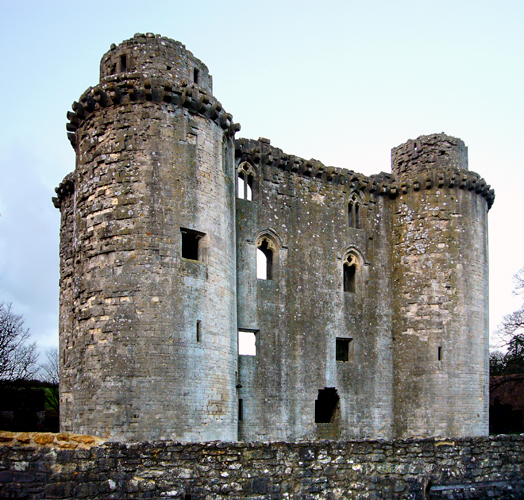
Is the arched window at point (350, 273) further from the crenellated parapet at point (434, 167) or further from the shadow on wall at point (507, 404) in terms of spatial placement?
the shadow on wall at point (507, 404)

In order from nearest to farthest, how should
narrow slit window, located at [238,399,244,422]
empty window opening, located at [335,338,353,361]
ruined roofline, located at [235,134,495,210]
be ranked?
narrow slit window, located at [238,399,244,422] < ruined roofline, located at [235,134,495,210] < empty window opening, located at [335,338,353,361]

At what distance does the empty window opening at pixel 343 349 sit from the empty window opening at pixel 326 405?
1135 mm

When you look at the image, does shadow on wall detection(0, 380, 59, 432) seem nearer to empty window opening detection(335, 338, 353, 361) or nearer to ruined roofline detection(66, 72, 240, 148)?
empty window opening detection(335, 338, 353, 361)

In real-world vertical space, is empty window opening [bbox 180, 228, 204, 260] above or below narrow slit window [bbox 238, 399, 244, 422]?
above

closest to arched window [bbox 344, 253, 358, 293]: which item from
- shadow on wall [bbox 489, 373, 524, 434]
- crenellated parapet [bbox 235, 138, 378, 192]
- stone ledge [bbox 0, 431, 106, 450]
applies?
crenellated parapet [bbox 235, 138, 378, 192]

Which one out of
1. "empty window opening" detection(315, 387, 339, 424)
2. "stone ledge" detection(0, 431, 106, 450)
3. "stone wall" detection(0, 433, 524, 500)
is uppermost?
"stone ledge" detection(0, 431, 106, 450)

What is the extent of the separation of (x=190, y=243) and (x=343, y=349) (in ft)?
23.2

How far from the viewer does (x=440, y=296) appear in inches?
853

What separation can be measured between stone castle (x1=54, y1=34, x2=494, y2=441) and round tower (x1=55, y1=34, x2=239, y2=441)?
41 millimetres

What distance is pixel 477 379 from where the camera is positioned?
21.4m

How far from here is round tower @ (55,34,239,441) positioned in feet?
48.0

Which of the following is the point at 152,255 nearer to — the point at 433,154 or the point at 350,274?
the point at 350,274

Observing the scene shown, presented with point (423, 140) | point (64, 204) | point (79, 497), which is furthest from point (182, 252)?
point (423, 140)

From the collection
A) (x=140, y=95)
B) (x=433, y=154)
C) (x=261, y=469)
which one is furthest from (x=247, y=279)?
(x=261, y=469)
